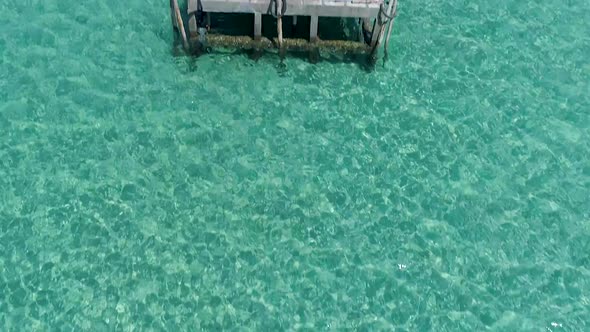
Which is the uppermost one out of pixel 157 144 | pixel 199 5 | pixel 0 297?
pixel 199 5

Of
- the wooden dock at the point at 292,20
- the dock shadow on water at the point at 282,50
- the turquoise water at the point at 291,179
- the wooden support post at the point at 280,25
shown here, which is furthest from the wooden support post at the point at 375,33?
the wooden support post at the point at 280,25


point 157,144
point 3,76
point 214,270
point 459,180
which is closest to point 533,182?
point 459,180

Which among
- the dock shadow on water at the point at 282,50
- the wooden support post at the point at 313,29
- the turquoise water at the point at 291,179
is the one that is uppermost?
the wooden support post at the point at 313,29

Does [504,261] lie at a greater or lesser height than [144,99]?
lesser

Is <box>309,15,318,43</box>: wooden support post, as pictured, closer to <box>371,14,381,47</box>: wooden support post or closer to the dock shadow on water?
the dock shadow on water

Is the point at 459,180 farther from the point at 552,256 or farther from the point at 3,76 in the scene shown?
the point at 3,76

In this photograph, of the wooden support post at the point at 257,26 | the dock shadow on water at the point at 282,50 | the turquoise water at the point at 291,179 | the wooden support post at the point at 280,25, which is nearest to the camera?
the turquoise water at the point at 291,179

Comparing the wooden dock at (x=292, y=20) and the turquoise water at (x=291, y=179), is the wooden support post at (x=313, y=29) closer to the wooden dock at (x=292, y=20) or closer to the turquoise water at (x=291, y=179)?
the wooden dock at (x=292, y=20)
